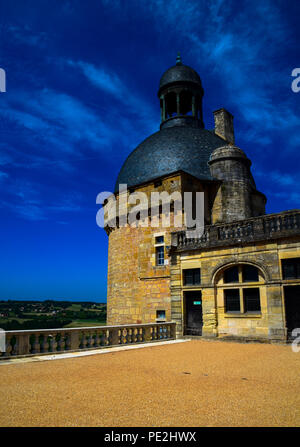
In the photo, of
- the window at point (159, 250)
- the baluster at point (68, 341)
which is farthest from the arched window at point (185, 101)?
the baluster at point (68, 341)

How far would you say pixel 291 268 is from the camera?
471 inches

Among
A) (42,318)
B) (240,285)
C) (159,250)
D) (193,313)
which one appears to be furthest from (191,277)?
(42,318)

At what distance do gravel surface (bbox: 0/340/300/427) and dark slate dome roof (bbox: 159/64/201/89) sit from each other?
2271 centimetres

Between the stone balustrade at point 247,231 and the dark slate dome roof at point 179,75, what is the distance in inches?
614

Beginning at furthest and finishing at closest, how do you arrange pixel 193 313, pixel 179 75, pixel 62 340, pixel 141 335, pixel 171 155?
pixel 179 75 → pixel 171 155 → pixel 193 313 → pixel 141 335 → pixel 62 340

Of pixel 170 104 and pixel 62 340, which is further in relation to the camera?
pixel 170 104

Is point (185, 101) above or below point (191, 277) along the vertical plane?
above

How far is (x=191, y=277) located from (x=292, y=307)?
14.8 feet

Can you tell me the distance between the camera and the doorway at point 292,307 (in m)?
11.7

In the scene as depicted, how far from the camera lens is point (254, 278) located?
42.4 feet

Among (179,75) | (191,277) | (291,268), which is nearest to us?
(291,268)

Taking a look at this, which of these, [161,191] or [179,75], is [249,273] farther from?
[179,75]

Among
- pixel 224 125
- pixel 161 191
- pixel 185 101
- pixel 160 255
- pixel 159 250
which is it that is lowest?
pixel 160 255
